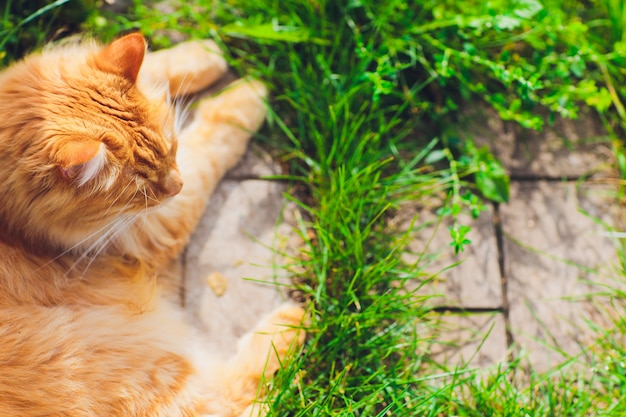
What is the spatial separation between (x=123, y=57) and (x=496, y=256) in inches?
57.1

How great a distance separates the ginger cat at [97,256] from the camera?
132 centimetres

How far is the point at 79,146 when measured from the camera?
3.99ft

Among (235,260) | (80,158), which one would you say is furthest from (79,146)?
(235,260)

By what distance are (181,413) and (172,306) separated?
0.44 meters

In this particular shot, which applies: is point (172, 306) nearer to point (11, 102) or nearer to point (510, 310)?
point (11, 102)

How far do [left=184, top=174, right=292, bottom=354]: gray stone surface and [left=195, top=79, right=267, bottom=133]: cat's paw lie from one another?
22 cm

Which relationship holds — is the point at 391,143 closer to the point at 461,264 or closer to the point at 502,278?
the point at 461,264

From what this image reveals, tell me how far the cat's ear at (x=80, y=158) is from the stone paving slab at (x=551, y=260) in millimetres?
1491

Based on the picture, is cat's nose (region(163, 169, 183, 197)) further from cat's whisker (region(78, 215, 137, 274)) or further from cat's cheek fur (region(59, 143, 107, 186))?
cat's cheek fur (region(59, 143, 107, 186))

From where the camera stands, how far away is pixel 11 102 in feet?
4.51

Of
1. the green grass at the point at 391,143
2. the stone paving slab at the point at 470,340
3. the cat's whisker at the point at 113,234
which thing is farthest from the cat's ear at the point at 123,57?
the stone paving slab at the point at 470,340

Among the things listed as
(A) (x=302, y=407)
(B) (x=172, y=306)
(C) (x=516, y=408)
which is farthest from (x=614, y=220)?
(B) (x=172, y=306)

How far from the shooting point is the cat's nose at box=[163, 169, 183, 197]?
1543 mm

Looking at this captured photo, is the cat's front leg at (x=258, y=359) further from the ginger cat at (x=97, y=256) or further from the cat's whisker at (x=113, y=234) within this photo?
the cat's whisker at (x=113, y=234)
